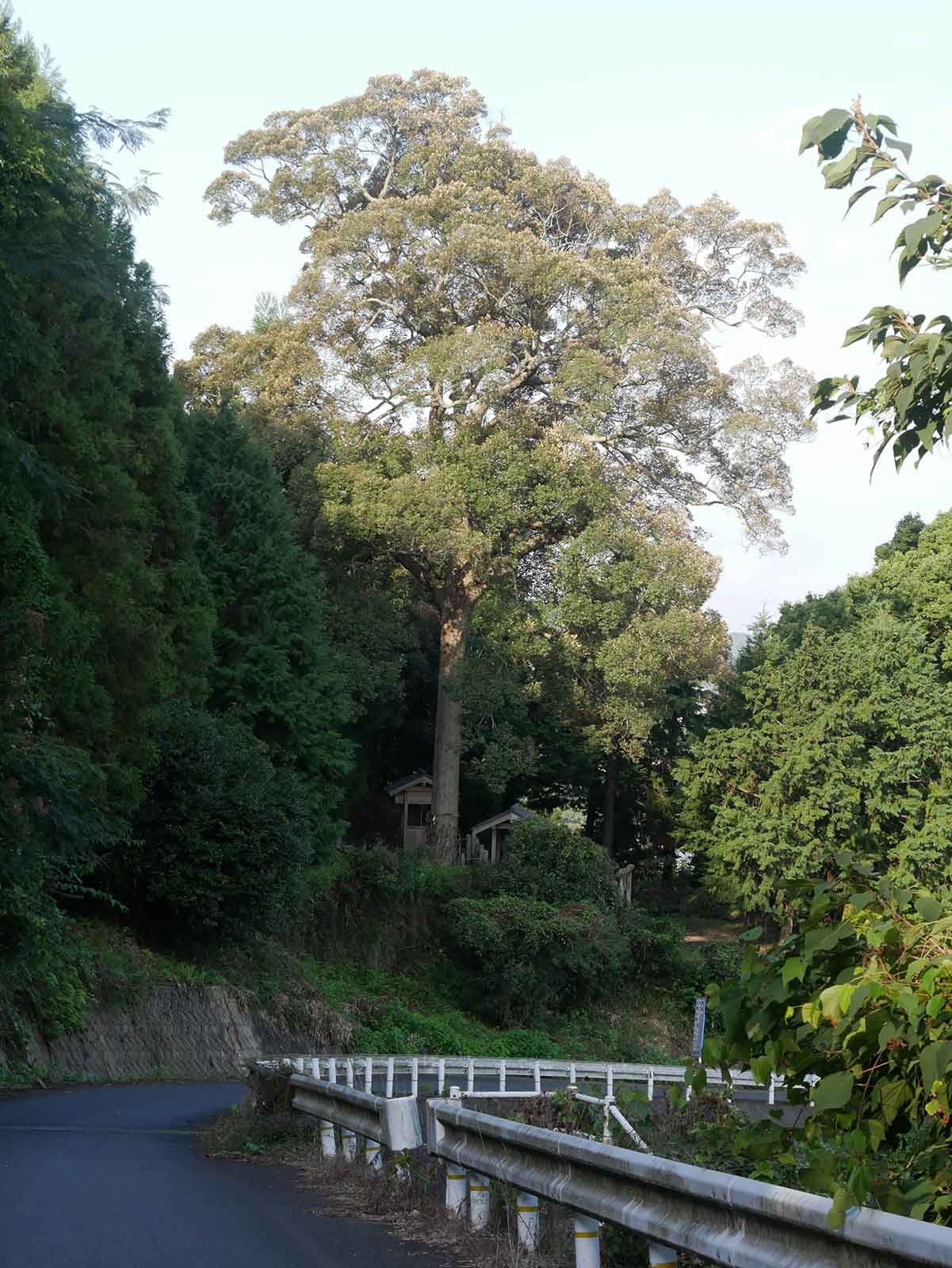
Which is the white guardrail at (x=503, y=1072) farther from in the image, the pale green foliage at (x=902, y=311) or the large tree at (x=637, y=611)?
the pale green foliage at (x=902, y=311)

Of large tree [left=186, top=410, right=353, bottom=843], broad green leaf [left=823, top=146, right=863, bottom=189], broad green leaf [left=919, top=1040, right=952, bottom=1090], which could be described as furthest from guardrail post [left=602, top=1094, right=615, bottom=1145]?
large tree [left=186, top=410, right=353, bottom=843]

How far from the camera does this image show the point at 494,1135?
8148 mm

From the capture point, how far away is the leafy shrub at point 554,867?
154ft

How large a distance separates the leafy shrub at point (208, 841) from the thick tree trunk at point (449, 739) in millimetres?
12931

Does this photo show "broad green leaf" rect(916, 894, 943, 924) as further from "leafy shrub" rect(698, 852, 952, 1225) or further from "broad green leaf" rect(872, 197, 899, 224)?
"broad green leaf" rect(872, 197, 899, 224)

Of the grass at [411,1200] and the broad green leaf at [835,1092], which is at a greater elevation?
the broad green leaf at [835,1092]

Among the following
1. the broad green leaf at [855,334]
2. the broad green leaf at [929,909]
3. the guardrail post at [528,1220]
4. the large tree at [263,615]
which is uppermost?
the large tree at [263,615]

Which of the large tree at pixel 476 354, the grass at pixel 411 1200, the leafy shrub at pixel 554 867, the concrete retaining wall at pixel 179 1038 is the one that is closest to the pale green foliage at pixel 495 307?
the large tree at pixel 476 354

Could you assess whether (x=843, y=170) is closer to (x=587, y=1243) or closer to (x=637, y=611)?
(x=587, y=1243)

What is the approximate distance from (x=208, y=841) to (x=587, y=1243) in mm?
27969

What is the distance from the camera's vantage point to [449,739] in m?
48.7

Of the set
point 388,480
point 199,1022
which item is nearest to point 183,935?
point 199,1022

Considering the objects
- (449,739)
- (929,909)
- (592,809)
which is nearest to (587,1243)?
(929,909)

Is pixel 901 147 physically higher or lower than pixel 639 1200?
higher
